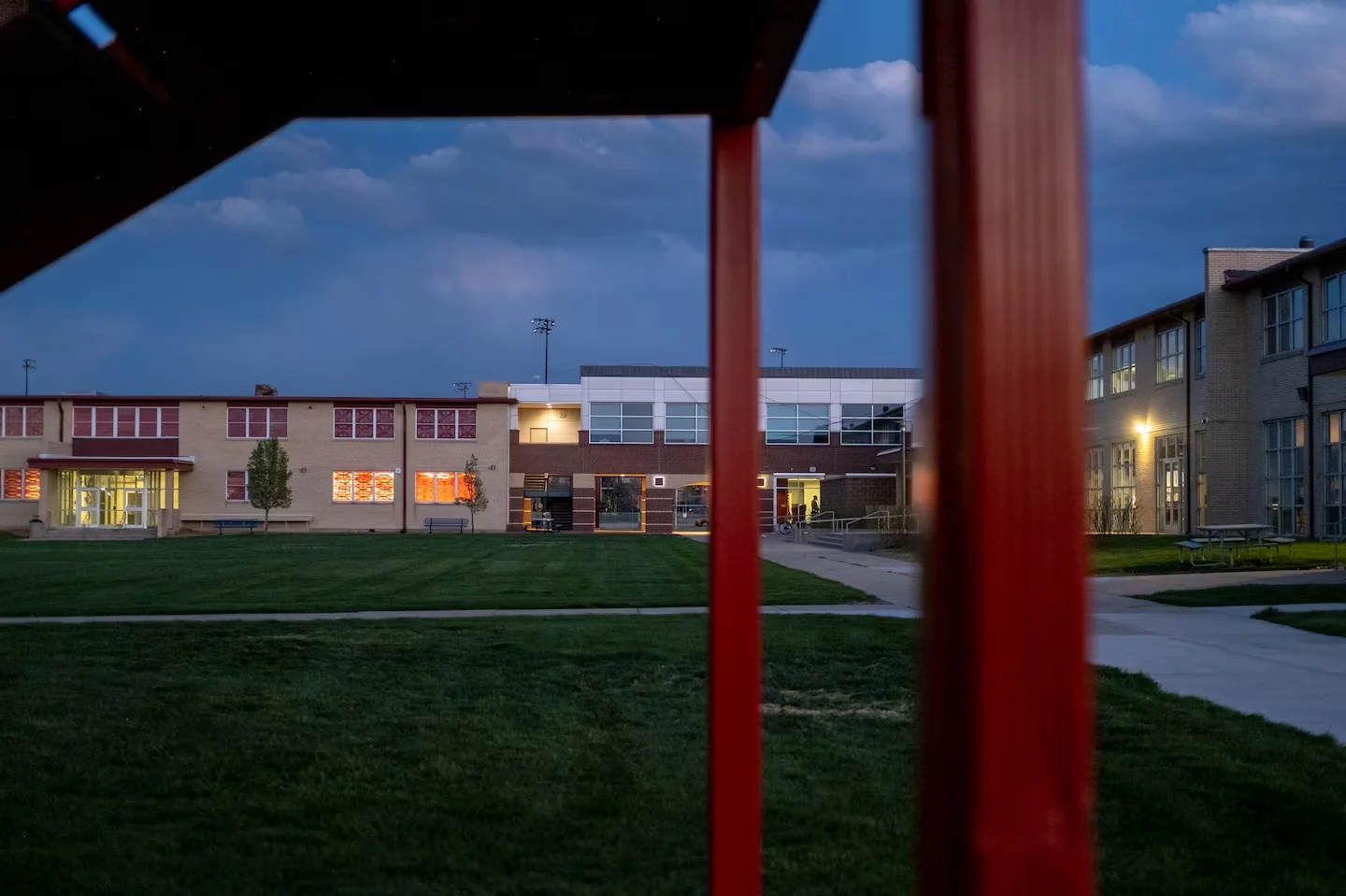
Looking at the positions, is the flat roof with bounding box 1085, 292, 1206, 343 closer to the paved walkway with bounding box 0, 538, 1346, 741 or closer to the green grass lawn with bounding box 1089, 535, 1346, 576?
the green grass lawn with bounding box 1089, 535, 1346, 576

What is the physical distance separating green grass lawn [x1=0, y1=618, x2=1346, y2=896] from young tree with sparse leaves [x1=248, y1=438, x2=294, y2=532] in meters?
40.7

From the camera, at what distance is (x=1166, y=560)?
73.3 ft

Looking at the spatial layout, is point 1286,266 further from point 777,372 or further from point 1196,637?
point 777,372

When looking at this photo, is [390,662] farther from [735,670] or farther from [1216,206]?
[1216,206]

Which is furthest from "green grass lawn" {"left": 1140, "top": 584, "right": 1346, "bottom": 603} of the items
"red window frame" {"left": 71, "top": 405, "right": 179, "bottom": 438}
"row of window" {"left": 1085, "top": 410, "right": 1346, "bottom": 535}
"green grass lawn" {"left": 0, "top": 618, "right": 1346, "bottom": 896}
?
"red window frame" {"left": 71, "top": 405, "right": 179, "bottom": 438}

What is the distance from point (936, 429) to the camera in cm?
118

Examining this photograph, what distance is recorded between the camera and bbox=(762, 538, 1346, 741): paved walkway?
7906 mm

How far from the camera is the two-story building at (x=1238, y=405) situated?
28.7 meters

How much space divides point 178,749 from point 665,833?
10.2 feet

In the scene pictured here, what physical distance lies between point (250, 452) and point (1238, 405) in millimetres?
40278

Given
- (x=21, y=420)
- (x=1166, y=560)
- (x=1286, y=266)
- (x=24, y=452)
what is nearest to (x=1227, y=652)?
(x=1166, y=560)

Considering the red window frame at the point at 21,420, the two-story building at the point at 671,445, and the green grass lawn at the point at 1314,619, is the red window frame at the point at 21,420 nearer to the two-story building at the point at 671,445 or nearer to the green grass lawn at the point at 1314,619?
the two-story building at the point at 671,445

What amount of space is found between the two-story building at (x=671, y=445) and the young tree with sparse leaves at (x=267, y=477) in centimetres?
1035

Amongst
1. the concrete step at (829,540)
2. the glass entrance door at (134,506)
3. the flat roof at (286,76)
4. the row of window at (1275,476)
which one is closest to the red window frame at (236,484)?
the glass entrance door at (134,506)
